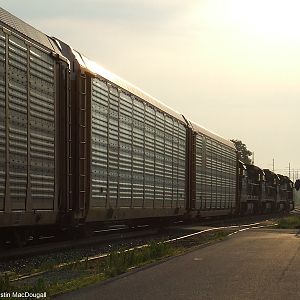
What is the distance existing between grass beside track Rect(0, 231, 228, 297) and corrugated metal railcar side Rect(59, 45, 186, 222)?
1.71 meters

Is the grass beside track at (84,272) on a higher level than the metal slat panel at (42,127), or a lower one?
lower

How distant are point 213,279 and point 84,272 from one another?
2.31 meters

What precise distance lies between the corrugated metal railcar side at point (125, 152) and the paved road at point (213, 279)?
107 inches

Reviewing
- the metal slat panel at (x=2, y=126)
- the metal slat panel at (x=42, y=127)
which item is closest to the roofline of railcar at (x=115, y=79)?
the metal slat panel at (x=42, y=127)

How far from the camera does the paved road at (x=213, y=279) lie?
872 cm

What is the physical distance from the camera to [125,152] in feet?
57.3

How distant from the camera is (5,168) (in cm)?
1050

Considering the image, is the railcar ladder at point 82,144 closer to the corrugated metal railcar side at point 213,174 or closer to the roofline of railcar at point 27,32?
the roofline of railcar at point 27,32

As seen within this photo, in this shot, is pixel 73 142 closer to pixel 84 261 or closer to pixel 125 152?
pixel 84 261

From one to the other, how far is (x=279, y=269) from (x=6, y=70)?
6.26 m

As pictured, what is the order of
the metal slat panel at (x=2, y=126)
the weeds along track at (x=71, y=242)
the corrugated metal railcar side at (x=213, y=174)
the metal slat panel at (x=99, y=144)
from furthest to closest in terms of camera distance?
1. the corrugated metal railcar side at (x=213, y=174)
2. the metal slat panel at (x=99, y=144)
3. the weeds along track at (x=71, y=242)
4. the metal slat panel at (x=2, y=126)

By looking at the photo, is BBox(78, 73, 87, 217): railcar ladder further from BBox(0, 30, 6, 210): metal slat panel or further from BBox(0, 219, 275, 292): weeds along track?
BBox(0, 30, 6, 210): metal slat panel

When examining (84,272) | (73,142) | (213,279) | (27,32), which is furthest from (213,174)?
(213,279)

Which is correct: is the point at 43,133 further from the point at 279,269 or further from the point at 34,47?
the point at 279,269
